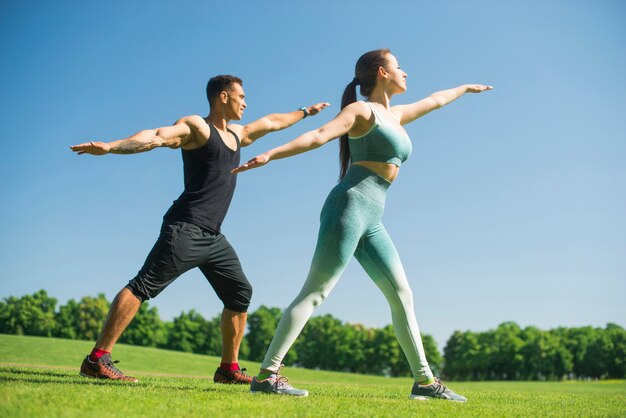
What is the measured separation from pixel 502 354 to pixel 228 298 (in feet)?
299

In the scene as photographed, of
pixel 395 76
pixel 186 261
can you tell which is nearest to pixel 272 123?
pixel 395 76

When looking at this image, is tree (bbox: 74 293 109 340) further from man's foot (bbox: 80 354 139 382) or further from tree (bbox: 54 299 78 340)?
man's foot (bbox: 80 354 139 382)

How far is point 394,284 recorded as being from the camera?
5398 mm

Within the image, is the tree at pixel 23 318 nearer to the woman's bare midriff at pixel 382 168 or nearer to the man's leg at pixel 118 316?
the man's leg at pixel 118 316

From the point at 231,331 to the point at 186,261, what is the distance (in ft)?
4.38

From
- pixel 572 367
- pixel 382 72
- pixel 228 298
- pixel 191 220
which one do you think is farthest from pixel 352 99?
pixel 572 367

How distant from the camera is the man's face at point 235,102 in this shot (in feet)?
22.1

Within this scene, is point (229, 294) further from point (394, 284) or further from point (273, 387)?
point (394, 284)

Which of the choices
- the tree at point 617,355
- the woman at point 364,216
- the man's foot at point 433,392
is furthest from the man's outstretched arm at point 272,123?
the tree at point 617,355

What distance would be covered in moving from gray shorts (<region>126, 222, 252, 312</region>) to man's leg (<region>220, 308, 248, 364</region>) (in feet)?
1.09

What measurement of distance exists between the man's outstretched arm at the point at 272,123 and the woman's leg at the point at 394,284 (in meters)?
2.45

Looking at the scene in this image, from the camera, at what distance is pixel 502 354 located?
89188mm

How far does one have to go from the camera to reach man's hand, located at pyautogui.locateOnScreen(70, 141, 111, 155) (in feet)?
15.3

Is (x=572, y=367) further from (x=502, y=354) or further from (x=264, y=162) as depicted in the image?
(x=264, y=162)
